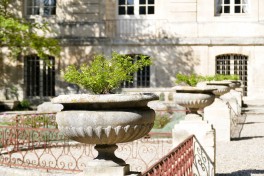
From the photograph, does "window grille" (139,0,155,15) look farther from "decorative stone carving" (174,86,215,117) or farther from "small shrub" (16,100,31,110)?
"decorative stone carving" (174,86,215,117)

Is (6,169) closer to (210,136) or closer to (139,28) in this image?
(210,136)

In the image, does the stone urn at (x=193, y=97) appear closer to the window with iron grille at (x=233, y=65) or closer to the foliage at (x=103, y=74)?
the foliage at (x=103, y=74)

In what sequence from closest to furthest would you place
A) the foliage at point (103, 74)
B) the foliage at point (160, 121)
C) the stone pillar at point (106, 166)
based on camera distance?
the stone pillar at point (106, 166) → the foliage at point (103, 74) → the foliage at point (160, 121)

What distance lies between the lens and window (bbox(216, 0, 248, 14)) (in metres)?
25.5

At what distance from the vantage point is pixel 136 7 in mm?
26000

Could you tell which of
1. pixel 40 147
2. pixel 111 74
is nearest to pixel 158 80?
pixel 40 147

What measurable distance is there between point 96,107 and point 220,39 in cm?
2051

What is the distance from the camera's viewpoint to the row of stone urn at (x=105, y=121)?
15.2ft

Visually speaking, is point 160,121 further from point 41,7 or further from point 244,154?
point 41,7

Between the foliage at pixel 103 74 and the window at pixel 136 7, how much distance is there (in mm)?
20294

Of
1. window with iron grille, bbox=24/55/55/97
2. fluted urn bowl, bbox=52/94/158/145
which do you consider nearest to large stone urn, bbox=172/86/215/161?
fluted urn bowl, bbox=52/94/158/145

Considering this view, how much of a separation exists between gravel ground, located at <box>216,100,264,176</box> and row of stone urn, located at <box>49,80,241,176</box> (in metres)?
4.02

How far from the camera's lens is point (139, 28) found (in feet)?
83.6

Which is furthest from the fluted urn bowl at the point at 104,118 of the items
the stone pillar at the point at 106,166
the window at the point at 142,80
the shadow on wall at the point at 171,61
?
the window at the point at 142,80
